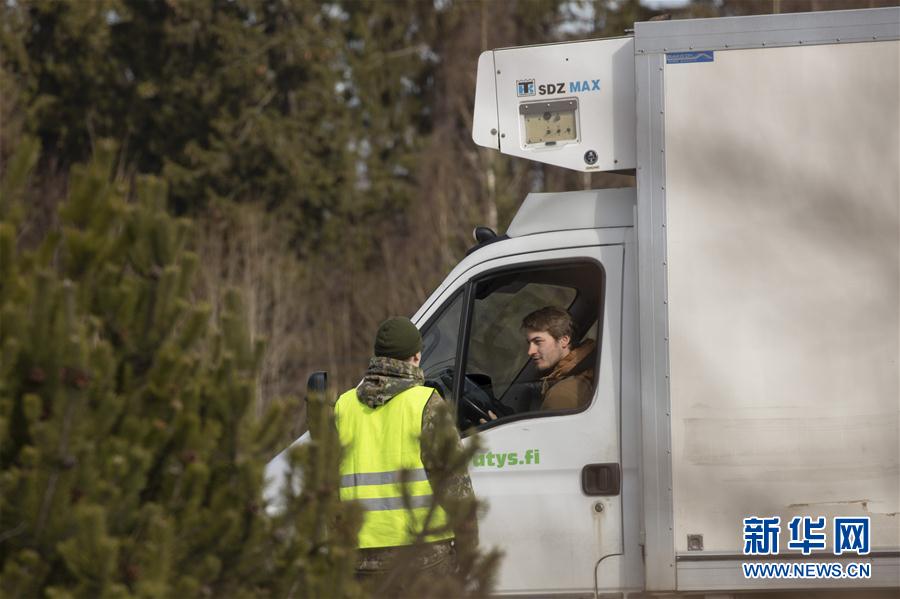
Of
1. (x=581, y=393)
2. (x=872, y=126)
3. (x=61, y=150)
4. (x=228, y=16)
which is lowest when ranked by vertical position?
(x=581, y=393)

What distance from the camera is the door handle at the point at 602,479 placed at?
5074 millimetres

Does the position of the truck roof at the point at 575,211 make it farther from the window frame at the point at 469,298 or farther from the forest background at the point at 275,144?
the forest background at the point at 275,144

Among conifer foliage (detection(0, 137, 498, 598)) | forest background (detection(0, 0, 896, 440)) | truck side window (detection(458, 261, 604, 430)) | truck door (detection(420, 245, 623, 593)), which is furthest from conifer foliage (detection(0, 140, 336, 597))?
forest background (detection(0, 0, 896, 440))

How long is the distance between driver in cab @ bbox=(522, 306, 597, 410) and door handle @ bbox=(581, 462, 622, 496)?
398 mm

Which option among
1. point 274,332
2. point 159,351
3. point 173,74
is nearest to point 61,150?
point 173,74

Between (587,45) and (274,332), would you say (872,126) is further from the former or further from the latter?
(274,332)

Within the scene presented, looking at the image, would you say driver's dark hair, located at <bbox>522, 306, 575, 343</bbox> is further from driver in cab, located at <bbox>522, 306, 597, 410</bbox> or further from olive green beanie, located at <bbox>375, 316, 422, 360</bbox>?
olive green beanie, located at <bbox>375, 316, 422, 360</bbox>

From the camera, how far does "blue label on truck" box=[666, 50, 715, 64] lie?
4922 mm

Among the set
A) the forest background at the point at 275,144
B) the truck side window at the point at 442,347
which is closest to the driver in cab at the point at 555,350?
the truck side window at the point at 442,347

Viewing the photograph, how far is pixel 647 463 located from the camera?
4914 millimetres

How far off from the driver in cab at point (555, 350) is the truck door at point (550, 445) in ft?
0.07

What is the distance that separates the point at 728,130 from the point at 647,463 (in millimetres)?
1337

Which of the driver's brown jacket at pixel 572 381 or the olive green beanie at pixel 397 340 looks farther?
the driver's brown jacket at pixel 572 381

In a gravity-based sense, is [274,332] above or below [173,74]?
below
